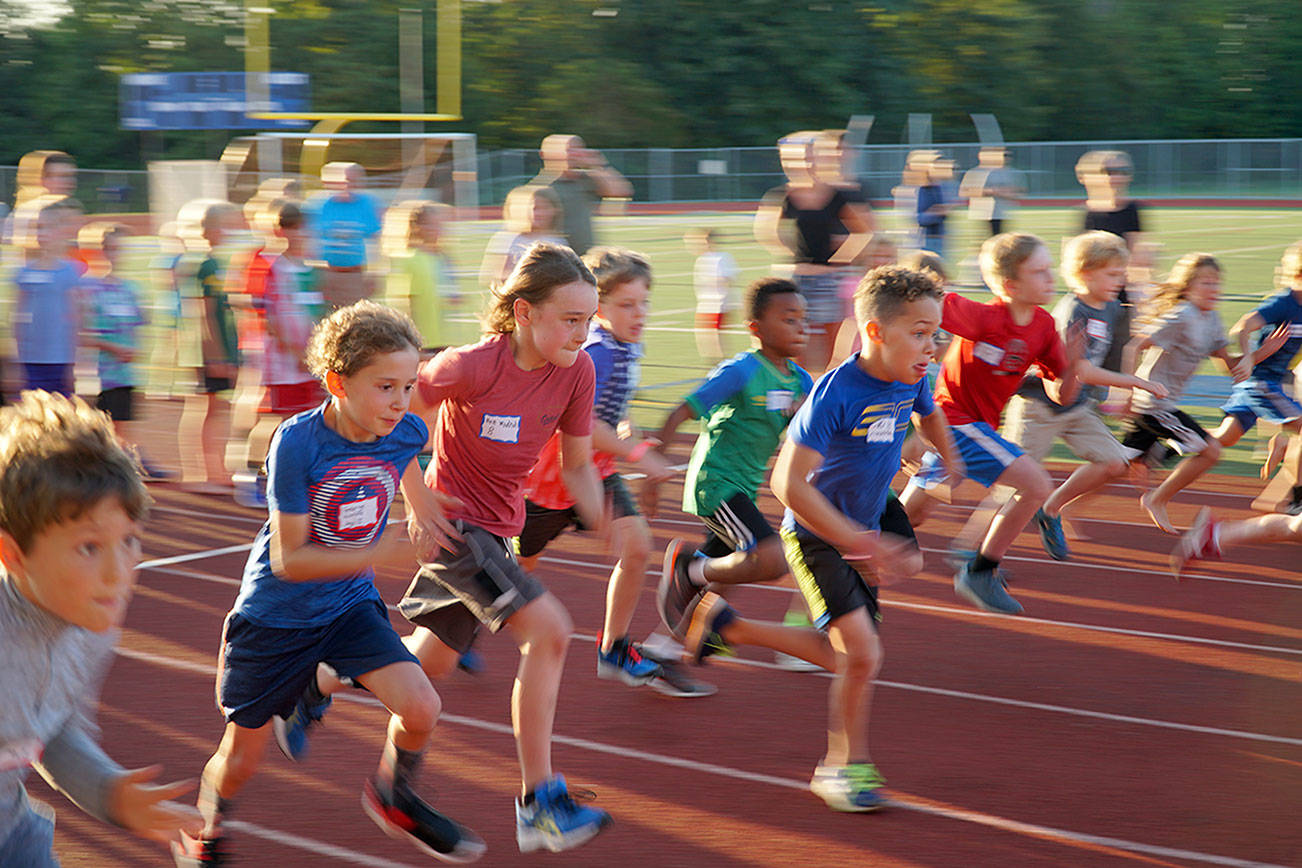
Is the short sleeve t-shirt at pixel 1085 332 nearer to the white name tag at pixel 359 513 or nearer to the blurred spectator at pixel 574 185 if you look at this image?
the blurred spectator at pixel 574 185

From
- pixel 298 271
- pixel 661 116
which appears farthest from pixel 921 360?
pixel 661 116

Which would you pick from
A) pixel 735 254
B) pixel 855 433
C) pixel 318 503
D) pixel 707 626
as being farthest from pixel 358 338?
pixel 735 254

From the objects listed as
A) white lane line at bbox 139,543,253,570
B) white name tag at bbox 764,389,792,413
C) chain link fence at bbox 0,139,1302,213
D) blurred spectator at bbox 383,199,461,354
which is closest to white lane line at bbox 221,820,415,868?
white name tag at bbox 764,389,792,413

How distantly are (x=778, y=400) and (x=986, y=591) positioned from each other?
73.9 inches

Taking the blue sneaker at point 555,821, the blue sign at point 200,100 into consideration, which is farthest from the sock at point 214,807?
the blue sign at point 200,100

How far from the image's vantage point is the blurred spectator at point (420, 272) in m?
9.23

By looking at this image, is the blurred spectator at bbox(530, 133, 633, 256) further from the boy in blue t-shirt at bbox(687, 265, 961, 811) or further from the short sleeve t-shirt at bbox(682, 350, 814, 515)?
the boy in blue t-shirt at bbox(687, 265, 961, 811)

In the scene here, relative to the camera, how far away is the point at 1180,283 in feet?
26.0

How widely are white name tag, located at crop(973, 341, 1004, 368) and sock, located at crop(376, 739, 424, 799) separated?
3.63 m

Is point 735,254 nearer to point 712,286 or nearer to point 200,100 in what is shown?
point 712,286

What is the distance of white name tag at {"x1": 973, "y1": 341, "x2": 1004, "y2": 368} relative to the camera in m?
6.50

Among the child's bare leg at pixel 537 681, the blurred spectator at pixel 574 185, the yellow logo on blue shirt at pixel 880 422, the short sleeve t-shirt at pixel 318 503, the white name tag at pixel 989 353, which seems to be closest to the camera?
the short sleeve t-shirt at pixel 318 503

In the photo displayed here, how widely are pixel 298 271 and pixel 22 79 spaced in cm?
4579

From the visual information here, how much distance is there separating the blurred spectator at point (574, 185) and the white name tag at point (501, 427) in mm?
5569
